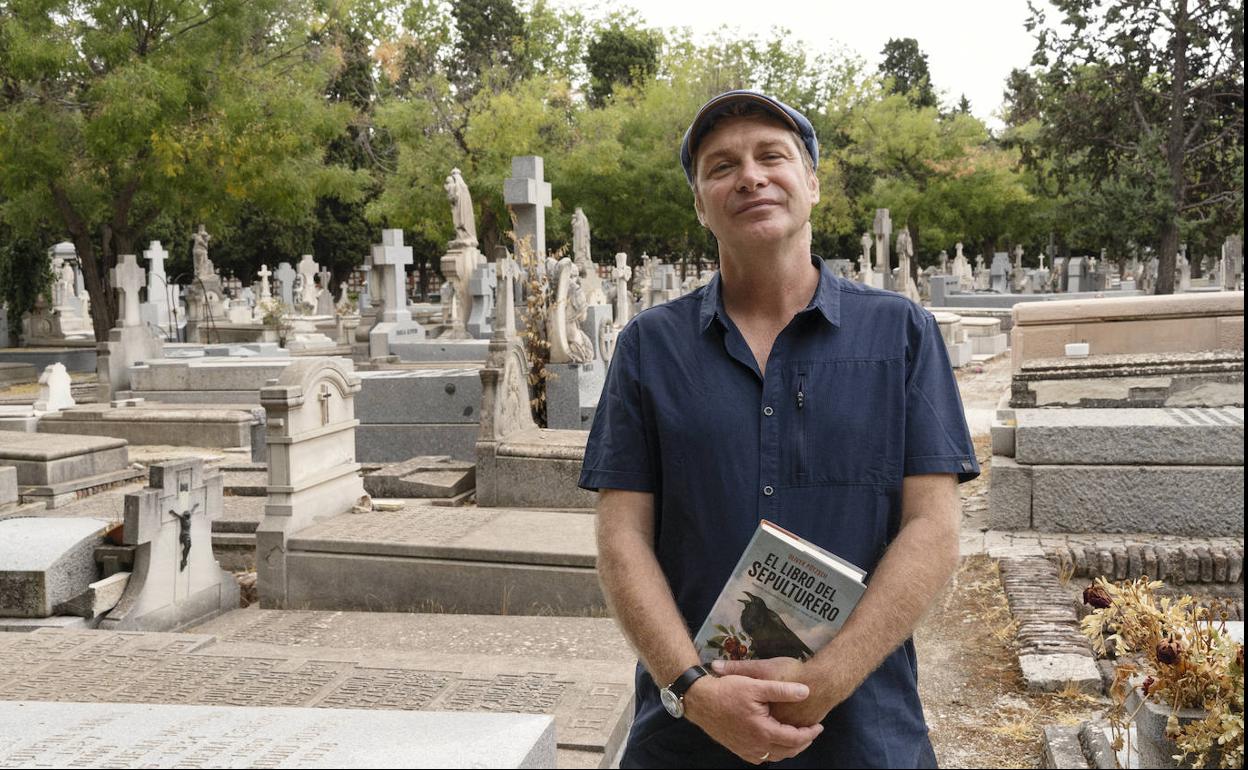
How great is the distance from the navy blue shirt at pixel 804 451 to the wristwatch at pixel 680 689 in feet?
0.31

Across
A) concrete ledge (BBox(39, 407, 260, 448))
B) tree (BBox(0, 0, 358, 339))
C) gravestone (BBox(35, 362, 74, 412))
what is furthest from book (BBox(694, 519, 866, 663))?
tree (BBox(0, 0, 358, 339))

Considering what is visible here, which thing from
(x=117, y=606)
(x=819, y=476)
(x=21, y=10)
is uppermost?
(x=21, y=10)

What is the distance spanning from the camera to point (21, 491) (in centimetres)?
1002

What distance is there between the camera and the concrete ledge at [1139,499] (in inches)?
269

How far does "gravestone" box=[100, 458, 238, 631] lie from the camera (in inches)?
246

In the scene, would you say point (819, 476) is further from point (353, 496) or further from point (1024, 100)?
point (1024, 100)

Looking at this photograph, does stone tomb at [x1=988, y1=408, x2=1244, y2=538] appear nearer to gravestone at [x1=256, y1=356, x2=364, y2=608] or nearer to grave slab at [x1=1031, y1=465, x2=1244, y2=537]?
grave slab at [x1=1031, y1=465, x2=1244, y2=537]

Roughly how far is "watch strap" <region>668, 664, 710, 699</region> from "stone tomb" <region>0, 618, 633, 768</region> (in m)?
1.91

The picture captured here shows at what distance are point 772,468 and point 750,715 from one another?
41 centimetres

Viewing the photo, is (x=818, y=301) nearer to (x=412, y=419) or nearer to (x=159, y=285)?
(x=412, y=419)

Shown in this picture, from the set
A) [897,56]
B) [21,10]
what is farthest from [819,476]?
[897,56]

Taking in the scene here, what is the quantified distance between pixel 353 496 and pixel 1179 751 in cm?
589

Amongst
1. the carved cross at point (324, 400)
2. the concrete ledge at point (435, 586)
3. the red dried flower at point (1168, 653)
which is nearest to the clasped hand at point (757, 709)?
the red dried flower at point (1168, 653)

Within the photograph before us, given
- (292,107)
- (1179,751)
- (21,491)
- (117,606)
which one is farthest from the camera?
(292,107)
